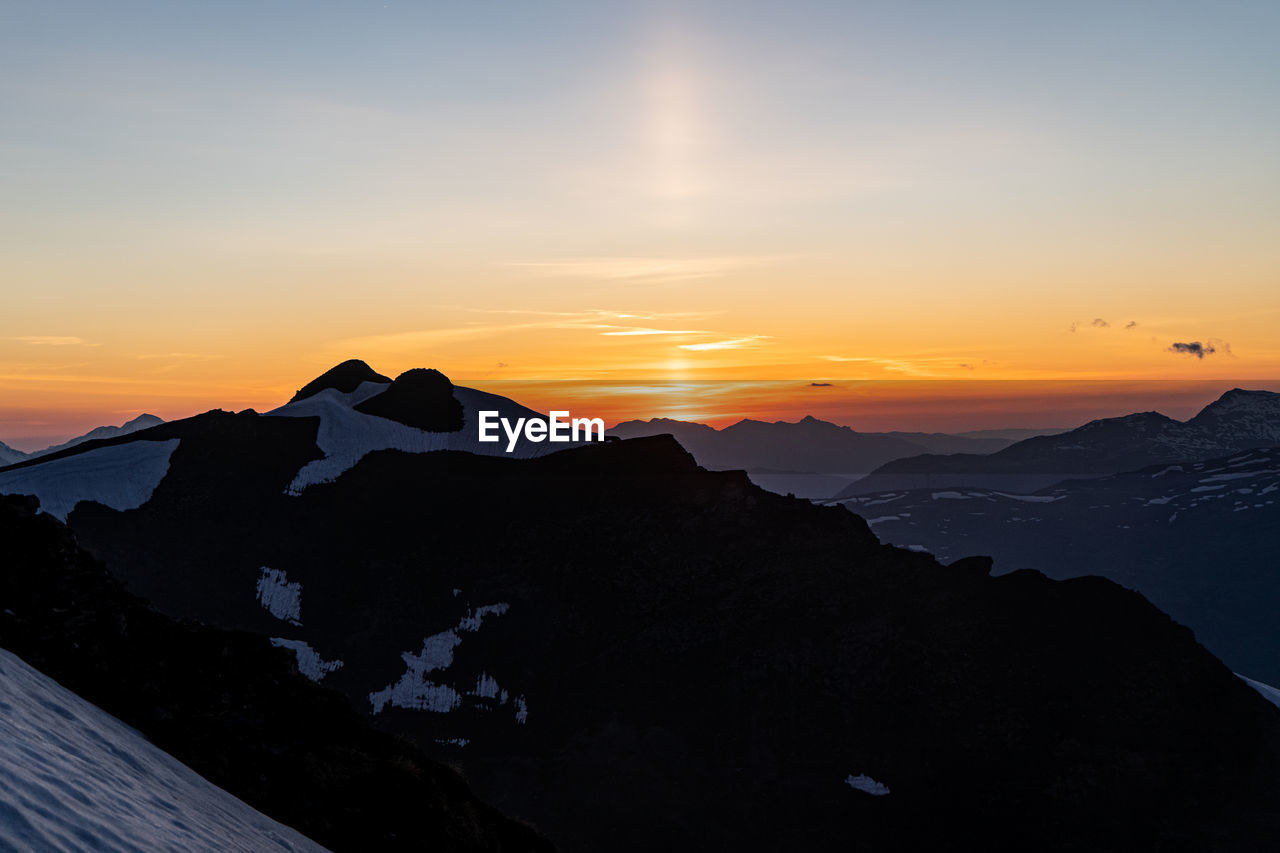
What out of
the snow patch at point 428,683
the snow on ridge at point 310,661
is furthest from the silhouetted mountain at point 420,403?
the snow on ridge at point 310,661

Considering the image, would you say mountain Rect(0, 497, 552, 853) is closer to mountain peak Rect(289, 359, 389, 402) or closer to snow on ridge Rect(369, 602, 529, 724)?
snow on ridge Rect(369, 602, 529, 724)

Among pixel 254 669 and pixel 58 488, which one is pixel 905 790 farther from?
pixel 58 488

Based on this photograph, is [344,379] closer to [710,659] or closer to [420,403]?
[420,403]

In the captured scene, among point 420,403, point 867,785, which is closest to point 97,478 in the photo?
point 420,403

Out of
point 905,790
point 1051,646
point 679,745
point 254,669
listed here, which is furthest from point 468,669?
point 254,669

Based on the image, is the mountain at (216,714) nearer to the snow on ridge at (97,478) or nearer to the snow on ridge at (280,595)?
the snow on ridge at (280,595)

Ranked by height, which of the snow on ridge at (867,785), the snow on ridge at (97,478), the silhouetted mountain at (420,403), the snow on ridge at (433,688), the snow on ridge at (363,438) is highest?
the silhouetted mountain at (420,403)
